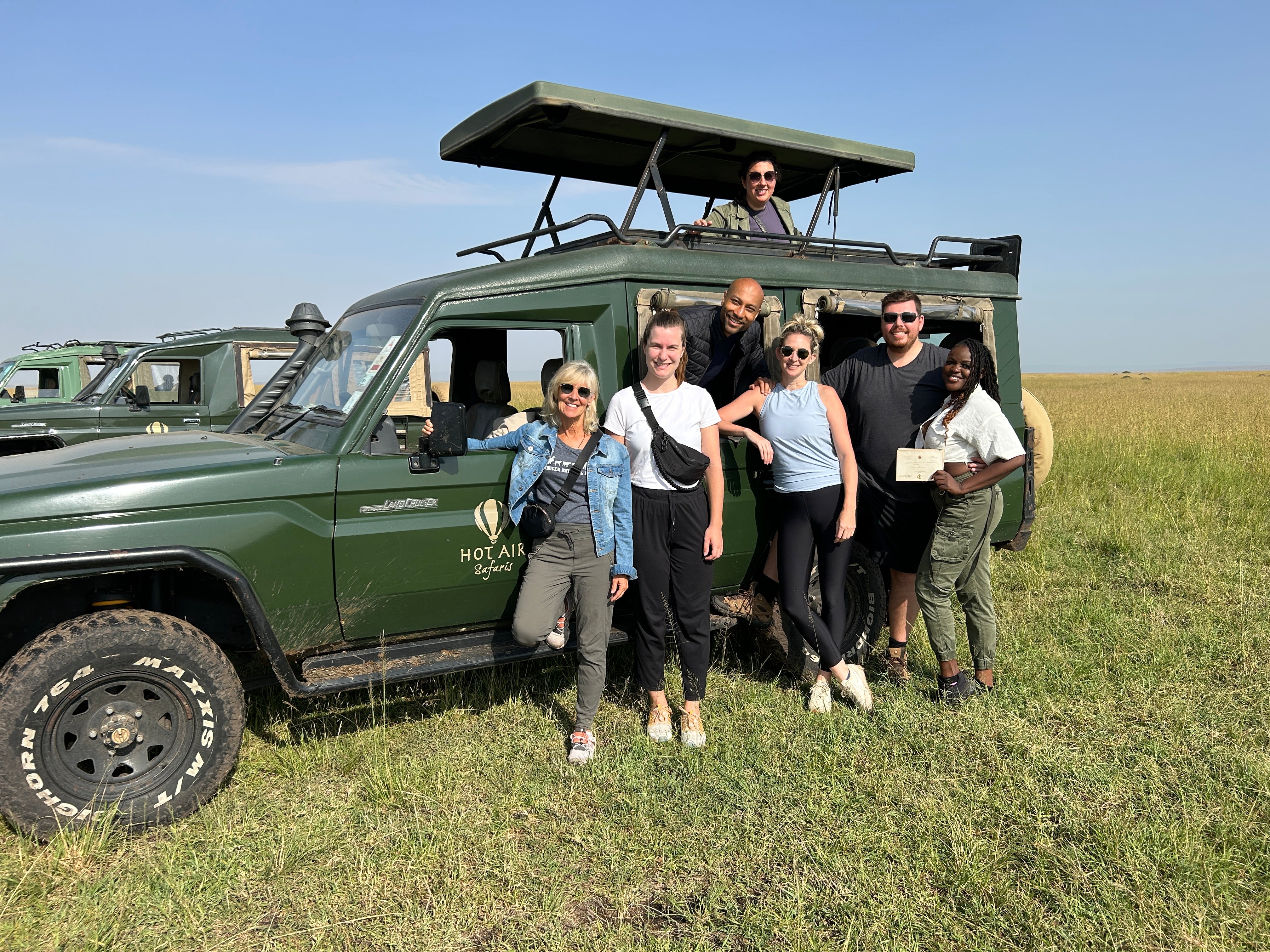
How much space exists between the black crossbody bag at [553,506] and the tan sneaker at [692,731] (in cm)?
117

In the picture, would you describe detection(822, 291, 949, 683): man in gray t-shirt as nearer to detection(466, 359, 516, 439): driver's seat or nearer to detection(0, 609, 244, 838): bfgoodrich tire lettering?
detection(466, 359, 516, 439): driver's seat

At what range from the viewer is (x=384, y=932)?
2818mm

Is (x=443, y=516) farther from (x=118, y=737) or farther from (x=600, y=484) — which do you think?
(x=118, y=737)

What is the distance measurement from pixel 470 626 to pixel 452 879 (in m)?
1.30

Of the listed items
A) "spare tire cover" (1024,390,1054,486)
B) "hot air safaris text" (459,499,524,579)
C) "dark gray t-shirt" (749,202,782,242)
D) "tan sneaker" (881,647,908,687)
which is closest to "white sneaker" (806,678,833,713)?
"tan sneaker" (881,647,908,687)

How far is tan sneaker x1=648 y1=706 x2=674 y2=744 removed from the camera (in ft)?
13.6

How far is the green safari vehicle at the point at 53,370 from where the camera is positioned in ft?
37.5

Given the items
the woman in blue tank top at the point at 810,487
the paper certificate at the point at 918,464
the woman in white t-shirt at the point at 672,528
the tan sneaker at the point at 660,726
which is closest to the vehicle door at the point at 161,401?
the woman in white t-shirt at the point at 672,528

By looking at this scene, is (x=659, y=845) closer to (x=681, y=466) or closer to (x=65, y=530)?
(x=681, y=466)

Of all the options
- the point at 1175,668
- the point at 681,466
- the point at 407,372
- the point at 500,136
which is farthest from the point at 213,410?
the point at 1175,668

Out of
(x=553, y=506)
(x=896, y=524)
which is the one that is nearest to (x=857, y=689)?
(x=896, y=524)

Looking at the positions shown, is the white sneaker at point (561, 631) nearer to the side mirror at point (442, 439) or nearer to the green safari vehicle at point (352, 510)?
the green safari vehicle at point (352, 510)

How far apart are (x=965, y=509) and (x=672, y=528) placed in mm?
1575

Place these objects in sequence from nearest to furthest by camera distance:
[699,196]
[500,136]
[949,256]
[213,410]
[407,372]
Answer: [407,372] < [500,136] < [949,256] < [699,196] < [213,410]
